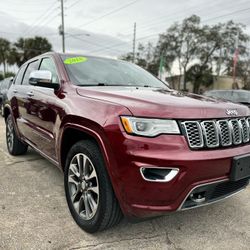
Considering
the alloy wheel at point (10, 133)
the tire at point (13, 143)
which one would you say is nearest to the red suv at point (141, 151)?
the tire at point (13, 143)

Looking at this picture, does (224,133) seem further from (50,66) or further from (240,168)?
(50,66)

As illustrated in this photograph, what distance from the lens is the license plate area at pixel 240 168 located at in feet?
8.39

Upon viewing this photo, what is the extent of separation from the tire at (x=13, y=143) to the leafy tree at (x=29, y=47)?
132 feet

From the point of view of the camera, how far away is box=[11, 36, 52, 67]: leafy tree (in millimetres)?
45031

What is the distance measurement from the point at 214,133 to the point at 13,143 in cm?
395

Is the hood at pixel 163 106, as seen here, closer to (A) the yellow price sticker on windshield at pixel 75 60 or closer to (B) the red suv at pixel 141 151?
(B) the red suv at pixel 141 151

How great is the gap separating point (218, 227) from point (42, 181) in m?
2.34

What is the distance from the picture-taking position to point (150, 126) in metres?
2.37

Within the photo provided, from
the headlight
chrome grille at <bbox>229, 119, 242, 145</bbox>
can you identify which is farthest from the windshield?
chrome grille at <bbox>229, 119, 242, 145</bbox>

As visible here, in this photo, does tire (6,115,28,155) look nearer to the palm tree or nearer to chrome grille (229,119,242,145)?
chrome grille (229,119,242,145)

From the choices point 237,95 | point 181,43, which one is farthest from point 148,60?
point 237,95

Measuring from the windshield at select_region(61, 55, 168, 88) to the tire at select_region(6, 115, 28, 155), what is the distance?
7.15ft

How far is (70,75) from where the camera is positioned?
3434 mm

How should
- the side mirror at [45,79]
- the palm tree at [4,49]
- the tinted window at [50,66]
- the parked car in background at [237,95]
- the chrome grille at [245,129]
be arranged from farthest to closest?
the palm tree at [4,49] → the parked car in background at [237,95] → the tinted window at [50,66] → the side mirror at [45,79] → the chrome grille at [245,129]
